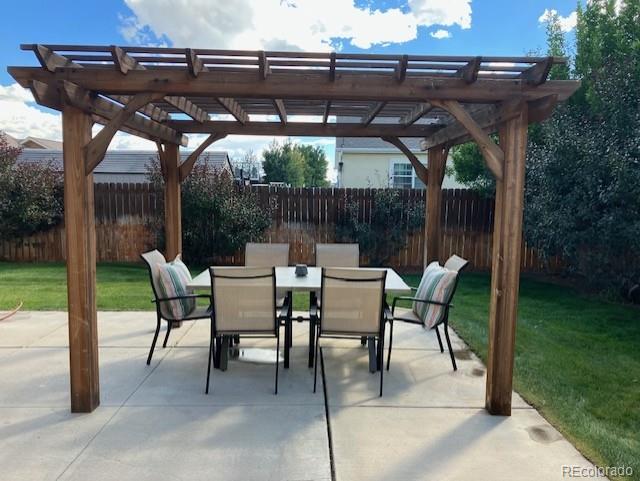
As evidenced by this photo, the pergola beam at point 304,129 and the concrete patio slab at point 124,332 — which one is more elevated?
the pergola beam at point 304,129

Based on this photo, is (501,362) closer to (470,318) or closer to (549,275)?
(470,318)

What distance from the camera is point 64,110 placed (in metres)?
3.05

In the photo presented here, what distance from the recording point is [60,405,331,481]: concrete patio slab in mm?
2459

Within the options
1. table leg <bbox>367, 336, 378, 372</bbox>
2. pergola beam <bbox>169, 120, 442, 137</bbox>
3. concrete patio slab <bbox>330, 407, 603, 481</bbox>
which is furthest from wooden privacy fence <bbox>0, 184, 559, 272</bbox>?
concrete patio slab <bbox>330, 407, 603, 481</bbox>

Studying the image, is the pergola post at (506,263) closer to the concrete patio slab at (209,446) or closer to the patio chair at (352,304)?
the patio chair at (352,304)

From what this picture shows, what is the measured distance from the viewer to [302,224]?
9773mm

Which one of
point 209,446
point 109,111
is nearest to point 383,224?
point 109,111

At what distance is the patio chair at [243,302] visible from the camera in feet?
11.7

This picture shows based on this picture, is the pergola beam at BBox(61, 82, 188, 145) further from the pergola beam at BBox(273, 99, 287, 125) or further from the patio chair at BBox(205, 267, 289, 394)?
the patio chair at BBox(205, 267, 289, 394)

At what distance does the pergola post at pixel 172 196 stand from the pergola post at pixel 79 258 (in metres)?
2.33

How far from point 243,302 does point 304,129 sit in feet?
8.71

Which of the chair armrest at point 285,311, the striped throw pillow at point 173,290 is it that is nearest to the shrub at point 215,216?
the striped throw pillow at point 173,290

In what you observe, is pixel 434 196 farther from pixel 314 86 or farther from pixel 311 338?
pixel 314 86

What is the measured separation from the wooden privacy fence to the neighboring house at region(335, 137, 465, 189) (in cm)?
536
